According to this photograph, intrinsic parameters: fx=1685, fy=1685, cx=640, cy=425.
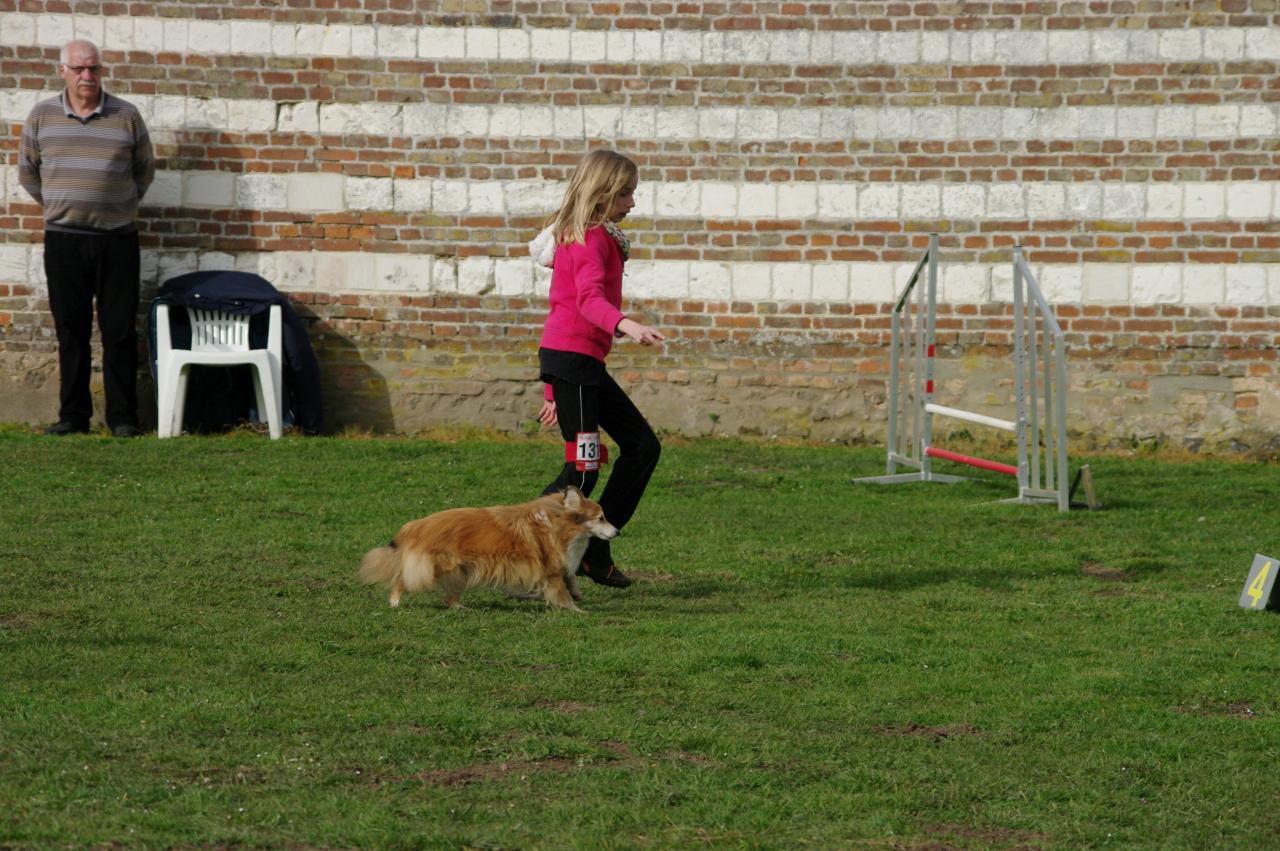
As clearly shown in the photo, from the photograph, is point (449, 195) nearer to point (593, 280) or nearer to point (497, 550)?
point (593, 280)

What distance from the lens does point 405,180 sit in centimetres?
1305

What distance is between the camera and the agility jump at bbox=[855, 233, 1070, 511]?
10234 mm

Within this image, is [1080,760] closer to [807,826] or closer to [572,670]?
[807,826]

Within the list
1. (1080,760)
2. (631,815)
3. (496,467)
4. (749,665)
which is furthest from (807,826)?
(496,467)

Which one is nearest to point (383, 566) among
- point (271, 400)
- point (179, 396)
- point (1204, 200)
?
point (271, 400)

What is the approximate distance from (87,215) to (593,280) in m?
6.58

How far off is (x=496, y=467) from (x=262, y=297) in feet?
8.26

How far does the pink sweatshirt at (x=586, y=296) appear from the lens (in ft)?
23.0

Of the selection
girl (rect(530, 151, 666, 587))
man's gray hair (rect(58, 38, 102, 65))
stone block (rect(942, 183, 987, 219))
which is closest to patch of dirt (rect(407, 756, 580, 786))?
girl (rect(530, 151, 666, 587))

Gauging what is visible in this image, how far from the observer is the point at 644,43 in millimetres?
12961

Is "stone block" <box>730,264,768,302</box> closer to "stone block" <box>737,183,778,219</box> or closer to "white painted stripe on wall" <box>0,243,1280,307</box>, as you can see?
"white painted stripe on wall" <box>0,243,1280,307</box>

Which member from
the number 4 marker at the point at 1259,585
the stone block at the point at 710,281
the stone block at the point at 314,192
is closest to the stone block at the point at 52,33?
the stone block at the point at 314,192

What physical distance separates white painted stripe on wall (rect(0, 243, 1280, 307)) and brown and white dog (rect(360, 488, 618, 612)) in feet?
20.1

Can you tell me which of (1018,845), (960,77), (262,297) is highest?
(960,77)
